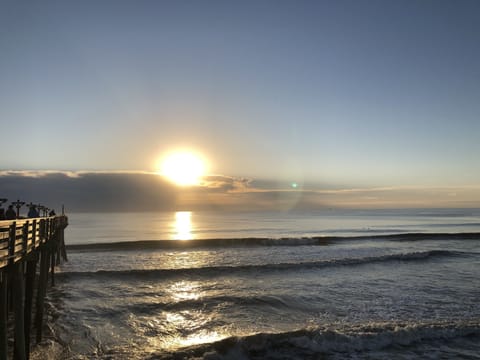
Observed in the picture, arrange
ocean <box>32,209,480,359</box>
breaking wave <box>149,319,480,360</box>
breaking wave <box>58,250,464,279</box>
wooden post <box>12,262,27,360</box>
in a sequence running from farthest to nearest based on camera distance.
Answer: breaking wave <box>58,250,464,279</box> → ocean <box>32,209,480,359</box> → breaking wave <box>149,319,480,360</box> → wooden post <box>12,262,27,360</box>

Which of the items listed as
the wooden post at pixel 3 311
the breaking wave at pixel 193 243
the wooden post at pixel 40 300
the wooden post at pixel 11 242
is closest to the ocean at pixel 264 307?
the wooden post at pixel 40 300

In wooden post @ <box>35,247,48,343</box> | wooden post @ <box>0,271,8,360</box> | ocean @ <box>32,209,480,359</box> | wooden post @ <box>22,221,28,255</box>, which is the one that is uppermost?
wooden post @ <box>22,221,28,255</box>

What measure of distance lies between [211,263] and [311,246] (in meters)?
16.1

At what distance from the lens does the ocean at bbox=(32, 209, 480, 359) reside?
39.1 ft

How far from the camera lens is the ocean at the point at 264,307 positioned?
39.1ft

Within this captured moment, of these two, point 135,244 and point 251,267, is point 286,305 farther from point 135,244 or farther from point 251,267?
point 135,244

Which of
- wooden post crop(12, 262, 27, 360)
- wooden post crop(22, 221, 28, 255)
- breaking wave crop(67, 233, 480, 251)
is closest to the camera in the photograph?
wooden post crop(12, 262, 27, 360)

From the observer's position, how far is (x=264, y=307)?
1723 cm

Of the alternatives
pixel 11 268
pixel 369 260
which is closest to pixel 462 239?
pixel 369 260

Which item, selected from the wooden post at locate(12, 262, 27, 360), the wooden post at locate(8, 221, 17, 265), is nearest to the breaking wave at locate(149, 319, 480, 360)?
the wooden post at locate(12, 262, 27, 360)

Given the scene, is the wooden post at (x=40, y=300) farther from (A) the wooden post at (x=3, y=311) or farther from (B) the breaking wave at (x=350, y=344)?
(A) the wooden post at (x=3, y=311)

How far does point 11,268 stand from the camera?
8453 mm

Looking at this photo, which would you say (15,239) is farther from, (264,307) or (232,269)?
(232,269)

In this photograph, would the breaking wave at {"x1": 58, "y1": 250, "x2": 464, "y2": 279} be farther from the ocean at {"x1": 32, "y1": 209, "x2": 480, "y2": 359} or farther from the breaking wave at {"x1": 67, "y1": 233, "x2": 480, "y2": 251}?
the breaking wave at {"x1": 67, "y1": 233, "x2": 480, "y2": 251}
